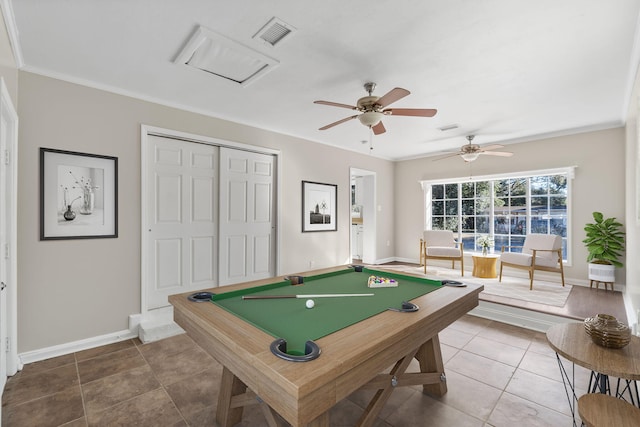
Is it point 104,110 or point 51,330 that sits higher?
point 104,110

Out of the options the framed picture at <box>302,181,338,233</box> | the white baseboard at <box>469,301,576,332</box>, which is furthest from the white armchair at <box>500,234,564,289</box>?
the framed picture at <box>302,181,338,233</box>

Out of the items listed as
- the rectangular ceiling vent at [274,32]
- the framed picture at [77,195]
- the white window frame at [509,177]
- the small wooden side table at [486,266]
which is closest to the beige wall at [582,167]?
the white window frame at [509,177]

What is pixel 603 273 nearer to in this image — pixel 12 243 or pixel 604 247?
pixel 604 247

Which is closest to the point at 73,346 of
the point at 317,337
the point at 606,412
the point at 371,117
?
the point at 317,337

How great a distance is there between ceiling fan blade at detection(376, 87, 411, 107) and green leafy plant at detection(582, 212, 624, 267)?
13.3 ft

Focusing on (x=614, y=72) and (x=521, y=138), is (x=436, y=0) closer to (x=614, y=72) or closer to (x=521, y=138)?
(x=614, y=72)

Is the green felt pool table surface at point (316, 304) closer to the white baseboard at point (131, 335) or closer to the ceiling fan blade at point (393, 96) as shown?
the ceiling fan blade at point (393, 96)

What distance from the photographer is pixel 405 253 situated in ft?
22.8

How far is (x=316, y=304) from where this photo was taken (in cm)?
166

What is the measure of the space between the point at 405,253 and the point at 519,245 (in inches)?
89.7

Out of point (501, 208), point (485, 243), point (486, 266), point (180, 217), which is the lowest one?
point (486, 266)

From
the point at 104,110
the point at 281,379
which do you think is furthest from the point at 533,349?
the point at 104,110

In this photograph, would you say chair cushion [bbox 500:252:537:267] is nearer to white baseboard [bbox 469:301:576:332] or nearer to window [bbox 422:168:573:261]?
window [bbox 422:168:573:261]

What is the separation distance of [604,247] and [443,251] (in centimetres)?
218
